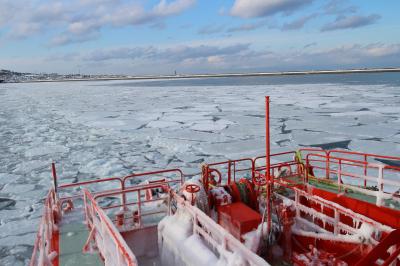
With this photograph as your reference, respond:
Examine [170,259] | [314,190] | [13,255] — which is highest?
[314,190]

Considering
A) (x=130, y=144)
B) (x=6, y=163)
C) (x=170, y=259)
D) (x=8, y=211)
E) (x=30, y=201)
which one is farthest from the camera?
(x=130, y=144)

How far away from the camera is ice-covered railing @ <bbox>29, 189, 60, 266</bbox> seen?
11.7 ft

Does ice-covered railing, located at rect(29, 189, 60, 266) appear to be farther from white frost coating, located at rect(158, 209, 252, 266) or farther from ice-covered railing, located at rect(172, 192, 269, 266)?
ice-covered railing, located at rect(172, 192, 269, 266)

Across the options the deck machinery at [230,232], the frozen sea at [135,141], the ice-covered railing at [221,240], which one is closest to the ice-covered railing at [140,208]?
the deck machinery at [230,232]

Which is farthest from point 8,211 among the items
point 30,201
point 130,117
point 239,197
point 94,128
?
point 130,117

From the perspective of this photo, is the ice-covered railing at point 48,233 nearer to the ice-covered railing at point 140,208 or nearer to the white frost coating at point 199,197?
the ice-covered railing at point 140,208

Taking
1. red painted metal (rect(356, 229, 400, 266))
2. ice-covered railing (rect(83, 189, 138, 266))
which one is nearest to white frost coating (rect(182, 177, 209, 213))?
ice-covered railing (rect(83, 189, 138, 266))

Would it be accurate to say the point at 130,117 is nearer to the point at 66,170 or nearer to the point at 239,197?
the point at 66,170

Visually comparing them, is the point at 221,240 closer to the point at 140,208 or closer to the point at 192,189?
the point at 192,189

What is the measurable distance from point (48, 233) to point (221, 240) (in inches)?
99.4

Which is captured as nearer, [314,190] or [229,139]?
[314,190]

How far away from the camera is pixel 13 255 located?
5.46m

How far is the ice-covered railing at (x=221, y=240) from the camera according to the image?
9.13 feet

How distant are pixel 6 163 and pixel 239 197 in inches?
345
